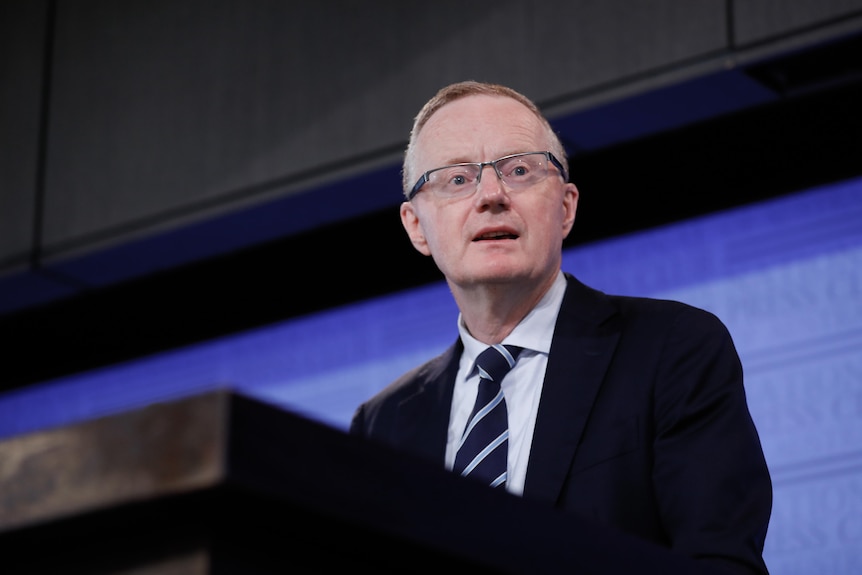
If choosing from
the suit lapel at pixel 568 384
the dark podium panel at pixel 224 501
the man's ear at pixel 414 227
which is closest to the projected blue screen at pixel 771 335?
the man's ear at pixel 414 227

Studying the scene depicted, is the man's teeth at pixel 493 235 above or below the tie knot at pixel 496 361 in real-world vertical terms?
above

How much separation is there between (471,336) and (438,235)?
15cm

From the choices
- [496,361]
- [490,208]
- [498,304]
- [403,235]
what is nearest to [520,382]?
[496,361]

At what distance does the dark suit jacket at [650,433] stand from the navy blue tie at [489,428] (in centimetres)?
7

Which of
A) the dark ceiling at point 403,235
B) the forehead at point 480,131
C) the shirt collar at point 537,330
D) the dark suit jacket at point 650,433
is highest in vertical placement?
the dark ceiling at point 403,235

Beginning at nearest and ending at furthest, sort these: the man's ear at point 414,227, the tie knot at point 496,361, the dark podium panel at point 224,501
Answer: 1. the dark podium panel at point 224,501
2. the tie knot at point 496,361
3. the man's ear at point 414,227

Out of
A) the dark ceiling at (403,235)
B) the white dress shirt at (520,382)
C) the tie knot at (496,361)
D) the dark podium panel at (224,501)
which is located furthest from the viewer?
the dark ceiling at (403,235)

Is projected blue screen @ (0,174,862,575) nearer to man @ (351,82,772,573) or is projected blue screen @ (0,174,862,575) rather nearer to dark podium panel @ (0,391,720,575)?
man @ (351,82,772,573)

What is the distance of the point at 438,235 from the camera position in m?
1.81

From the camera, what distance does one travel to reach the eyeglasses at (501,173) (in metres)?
1.79

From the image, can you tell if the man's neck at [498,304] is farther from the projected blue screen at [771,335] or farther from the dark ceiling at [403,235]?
the dark ceiling at [403,235]

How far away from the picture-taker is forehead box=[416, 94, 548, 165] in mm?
1819

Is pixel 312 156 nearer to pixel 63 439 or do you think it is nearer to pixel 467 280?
pixel 467 280

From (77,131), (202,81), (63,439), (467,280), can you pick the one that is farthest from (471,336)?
(77,131)
